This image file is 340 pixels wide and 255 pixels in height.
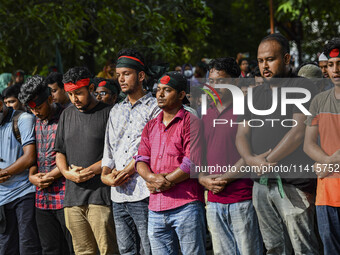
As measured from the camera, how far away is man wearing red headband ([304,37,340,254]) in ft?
14.3

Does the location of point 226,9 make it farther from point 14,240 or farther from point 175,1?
point 14,240

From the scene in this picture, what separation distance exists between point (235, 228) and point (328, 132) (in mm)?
1161

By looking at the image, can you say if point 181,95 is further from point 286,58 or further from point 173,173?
point 286,58

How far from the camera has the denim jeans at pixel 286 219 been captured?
14.7ft

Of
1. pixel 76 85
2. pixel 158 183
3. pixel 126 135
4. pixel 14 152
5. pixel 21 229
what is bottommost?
pixel 21 229

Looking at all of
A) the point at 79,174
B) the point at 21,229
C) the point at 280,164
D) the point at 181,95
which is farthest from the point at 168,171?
the point at 21,229

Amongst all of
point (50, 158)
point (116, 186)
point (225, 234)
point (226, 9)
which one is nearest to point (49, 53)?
point (50, 158)

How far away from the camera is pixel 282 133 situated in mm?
4652

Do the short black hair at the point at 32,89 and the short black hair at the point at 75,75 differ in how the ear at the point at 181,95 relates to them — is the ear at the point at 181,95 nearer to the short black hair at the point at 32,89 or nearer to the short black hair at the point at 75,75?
the short black hair at the point at 75,75

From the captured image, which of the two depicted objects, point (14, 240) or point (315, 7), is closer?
point (14, 240)

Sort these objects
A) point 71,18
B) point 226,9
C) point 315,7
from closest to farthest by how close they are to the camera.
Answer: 1. point 71,18
2. point 315,7
3. point 226,9

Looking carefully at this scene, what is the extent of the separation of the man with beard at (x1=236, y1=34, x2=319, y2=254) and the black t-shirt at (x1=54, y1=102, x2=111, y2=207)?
1559 mm

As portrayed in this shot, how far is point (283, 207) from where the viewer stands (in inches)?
180

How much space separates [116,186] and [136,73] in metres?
1.15
